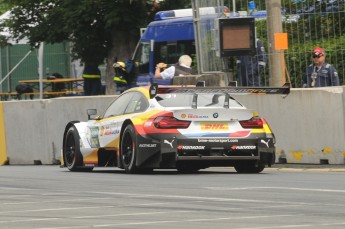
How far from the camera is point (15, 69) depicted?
4656cm

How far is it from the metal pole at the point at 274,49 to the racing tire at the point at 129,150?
4.33m

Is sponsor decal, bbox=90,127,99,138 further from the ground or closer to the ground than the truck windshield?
closer to the ground

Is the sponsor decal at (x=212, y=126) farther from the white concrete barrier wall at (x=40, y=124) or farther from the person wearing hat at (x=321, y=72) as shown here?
the white concrete barrier wall at (x=40, y=124)

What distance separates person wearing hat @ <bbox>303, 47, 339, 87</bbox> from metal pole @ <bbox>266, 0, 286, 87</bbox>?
→ 1.66 ft

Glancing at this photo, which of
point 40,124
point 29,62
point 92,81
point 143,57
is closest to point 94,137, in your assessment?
point 40,124

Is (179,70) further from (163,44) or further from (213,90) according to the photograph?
(213,90)

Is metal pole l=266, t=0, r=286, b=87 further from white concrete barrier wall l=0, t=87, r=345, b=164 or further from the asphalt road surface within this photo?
the asphalt road surface

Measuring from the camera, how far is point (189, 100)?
1817 cm

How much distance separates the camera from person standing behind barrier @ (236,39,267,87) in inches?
896

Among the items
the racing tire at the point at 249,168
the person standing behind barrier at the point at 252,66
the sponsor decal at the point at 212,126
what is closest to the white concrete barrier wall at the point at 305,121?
the person standing behind barrier at the point at 252,66

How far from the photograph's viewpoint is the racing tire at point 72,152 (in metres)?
19.9

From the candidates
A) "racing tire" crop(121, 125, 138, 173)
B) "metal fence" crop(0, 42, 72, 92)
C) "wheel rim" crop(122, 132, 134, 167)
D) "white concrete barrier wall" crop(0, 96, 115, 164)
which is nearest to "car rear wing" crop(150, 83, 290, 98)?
"racing tire" crop(121, 125, 138, 173)

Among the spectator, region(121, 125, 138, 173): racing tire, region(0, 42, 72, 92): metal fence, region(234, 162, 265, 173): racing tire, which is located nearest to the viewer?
region(121, 125, 138, 173): racing tire

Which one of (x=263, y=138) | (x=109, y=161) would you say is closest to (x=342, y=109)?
(x=263, y=138)
